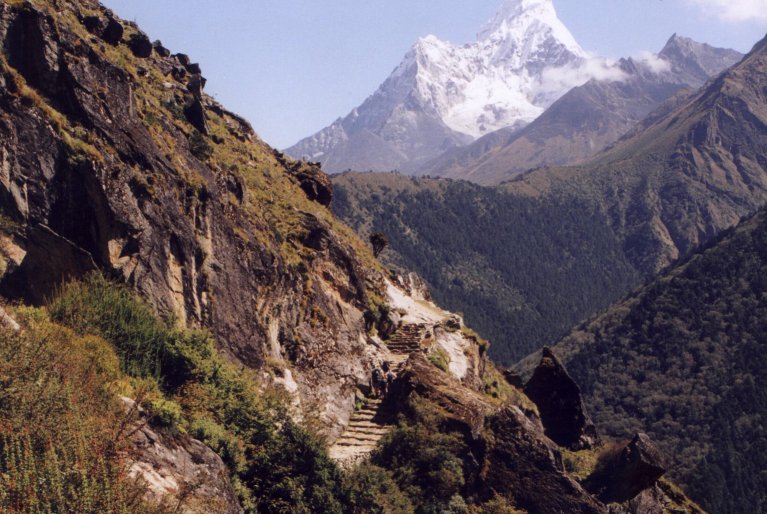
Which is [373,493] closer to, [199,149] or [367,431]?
[367,431]

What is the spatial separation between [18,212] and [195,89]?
23874 mm

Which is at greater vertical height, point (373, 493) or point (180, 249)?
point (180, 249)

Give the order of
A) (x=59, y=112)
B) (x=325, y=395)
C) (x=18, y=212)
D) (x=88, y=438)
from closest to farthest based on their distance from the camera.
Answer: (x=88, y=438)
(x=18, y=212)
(x=59, y=112)
(x=325, y=395)

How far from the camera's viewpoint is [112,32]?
126 feet

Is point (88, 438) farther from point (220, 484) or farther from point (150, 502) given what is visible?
point (220, 484)

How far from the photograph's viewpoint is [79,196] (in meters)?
24.6

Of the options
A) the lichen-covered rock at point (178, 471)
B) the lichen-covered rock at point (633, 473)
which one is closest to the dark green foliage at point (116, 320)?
the lichen-covered rock at point (178, 471)

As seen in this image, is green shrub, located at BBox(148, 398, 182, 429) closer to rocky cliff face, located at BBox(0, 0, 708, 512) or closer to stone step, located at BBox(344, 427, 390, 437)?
rocky cliff face, located at BBox(0, 0, 708, 512)

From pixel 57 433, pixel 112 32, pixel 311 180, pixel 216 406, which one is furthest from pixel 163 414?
pixel 311 180

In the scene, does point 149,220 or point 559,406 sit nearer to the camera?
point 149,220

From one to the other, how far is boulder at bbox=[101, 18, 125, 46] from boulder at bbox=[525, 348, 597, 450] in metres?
39.3

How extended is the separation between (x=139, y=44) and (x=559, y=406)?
39988 millimetres

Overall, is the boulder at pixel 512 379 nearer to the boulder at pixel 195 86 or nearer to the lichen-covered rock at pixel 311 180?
the lichen-covered rock at pixel 311 180

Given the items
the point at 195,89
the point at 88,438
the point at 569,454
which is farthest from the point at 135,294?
the point at 569,454
